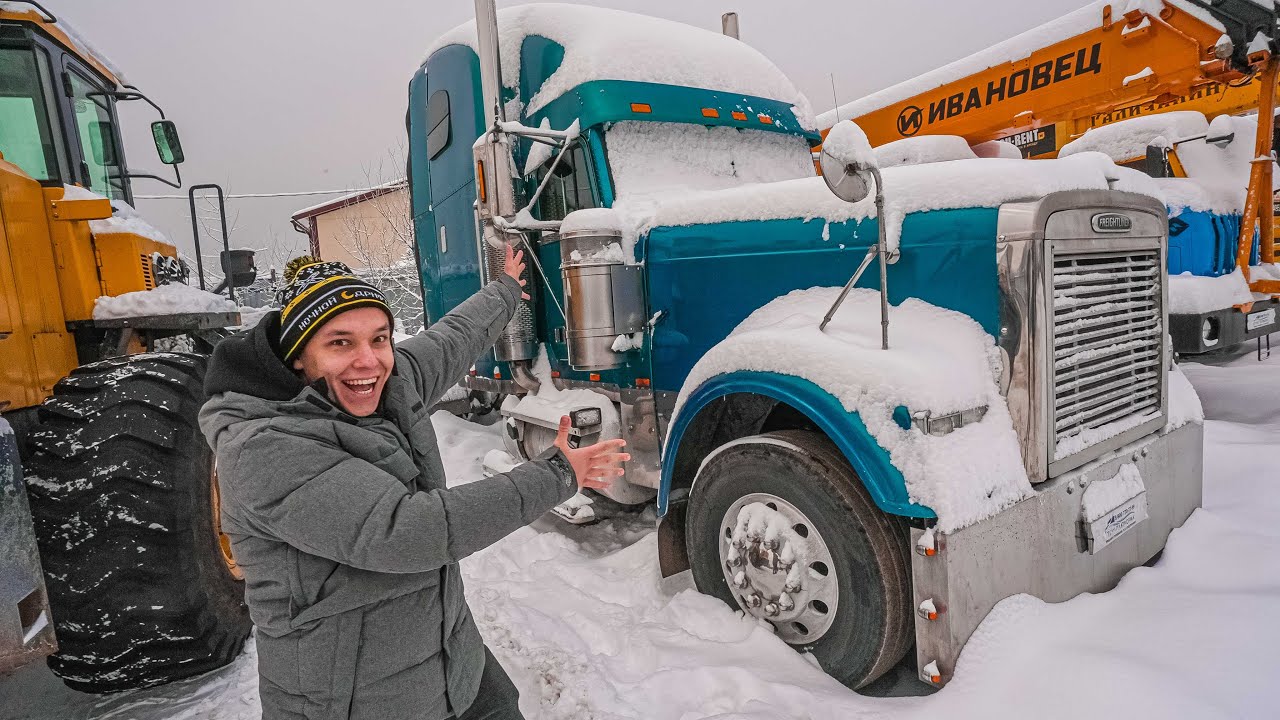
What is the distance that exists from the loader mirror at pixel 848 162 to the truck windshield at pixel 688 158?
1.66 meters

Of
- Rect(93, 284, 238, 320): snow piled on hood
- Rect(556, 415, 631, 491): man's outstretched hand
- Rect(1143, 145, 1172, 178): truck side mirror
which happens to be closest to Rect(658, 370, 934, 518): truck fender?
Rect(556, 415, 631, 491): man's outstretched hand

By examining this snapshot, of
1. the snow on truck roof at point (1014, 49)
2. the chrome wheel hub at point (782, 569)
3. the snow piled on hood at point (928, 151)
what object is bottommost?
the chrome wheel hub at point (782, 569)

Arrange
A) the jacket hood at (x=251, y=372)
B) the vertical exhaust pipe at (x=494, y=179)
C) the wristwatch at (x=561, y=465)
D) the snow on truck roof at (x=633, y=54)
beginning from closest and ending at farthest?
the jacket hood at (x=251, y=372)
the wristwatch at (x=561, y=465)
the vertical exhaust pipe at (x=494, y=179)
the snow on truck roof at (x=633, y=54)

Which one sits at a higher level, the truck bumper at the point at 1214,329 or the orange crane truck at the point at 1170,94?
the orange crane truck at the point at 1170,94

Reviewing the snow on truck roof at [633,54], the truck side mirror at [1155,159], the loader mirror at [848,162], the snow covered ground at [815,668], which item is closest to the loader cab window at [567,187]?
the snow on truck roof at [633,54]

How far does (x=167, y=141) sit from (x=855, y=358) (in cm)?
443

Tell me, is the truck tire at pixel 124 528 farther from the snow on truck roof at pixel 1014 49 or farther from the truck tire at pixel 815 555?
the snow on truck roof at pixel 1014 49

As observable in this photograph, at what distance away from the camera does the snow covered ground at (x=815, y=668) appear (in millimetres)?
2162

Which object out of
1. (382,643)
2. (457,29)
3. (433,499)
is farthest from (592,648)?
(457,29)

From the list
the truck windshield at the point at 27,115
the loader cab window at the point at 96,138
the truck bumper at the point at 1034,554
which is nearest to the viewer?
the truck bumper at the point at 1034,554

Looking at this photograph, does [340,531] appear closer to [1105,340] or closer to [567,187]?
[1105,340]

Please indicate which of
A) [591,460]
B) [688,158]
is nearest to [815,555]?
[591,460]

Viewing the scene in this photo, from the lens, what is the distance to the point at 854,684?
8.20 ft

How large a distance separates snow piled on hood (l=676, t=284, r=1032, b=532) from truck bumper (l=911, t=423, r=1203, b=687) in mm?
95
